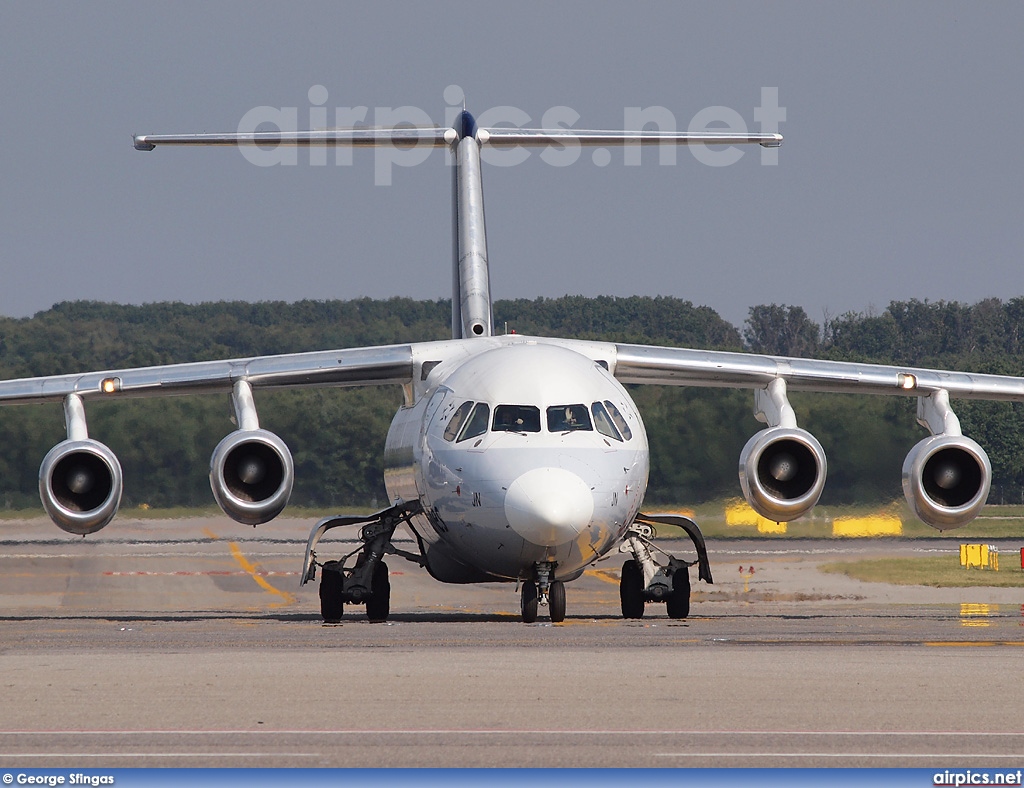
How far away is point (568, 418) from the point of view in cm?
1578

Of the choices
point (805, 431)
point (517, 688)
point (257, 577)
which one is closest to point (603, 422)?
point (805, 431)

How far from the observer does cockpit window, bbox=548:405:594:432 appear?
51.5ft

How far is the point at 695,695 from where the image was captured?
984 cm

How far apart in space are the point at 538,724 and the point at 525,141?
1463cm

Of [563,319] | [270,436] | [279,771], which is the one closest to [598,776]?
[279,771]

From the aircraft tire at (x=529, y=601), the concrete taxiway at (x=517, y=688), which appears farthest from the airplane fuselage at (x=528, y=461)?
the concrete taxiway at (x=517, y=688)

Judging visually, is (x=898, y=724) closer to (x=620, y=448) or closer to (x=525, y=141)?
(x=620, y=448)

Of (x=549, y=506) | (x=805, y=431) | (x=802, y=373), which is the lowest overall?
(x=549, y=506)

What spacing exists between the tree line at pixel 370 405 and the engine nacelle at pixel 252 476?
10.5 ft

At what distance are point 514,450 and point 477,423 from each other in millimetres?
697

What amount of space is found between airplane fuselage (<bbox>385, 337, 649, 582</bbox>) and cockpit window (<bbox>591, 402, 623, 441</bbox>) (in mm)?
12

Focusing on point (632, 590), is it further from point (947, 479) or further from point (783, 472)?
point (947, 479)

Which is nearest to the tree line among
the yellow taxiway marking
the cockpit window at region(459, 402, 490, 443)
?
the yellow taxiway marking

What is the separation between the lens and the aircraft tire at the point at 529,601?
1638 centimetres
